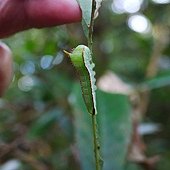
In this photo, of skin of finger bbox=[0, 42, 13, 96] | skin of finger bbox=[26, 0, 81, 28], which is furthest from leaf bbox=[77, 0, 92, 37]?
skin of finger bbox=[0, 42, 13, 96]

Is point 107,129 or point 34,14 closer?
point 34,14

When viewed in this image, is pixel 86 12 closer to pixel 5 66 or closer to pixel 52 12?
pixel 52 12

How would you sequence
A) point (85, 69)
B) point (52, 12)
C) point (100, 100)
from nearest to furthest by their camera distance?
point (85, 69) < point (52, 12) < point (100, 100)

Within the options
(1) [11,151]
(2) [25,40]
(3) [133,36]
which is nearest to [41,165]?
(1) [11,151]

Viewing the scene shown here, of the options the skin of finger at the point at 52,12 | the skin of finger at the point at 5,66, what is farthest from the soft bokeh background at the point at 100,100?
the skin of finger at the point at 52,12

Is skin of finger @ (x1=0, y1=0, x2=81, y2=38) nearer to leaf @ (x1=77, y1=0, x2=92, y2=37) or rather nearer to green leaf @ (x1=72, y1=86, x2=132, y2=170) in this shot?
leaf @ (x1=77, y1=0, x2=92, y2=37)

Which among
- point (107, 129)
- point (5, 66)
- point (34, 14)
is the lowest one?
point (107, 129)

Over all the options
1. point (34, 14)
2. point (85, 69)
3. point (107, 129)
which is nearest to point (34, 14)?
point (34, 14)
